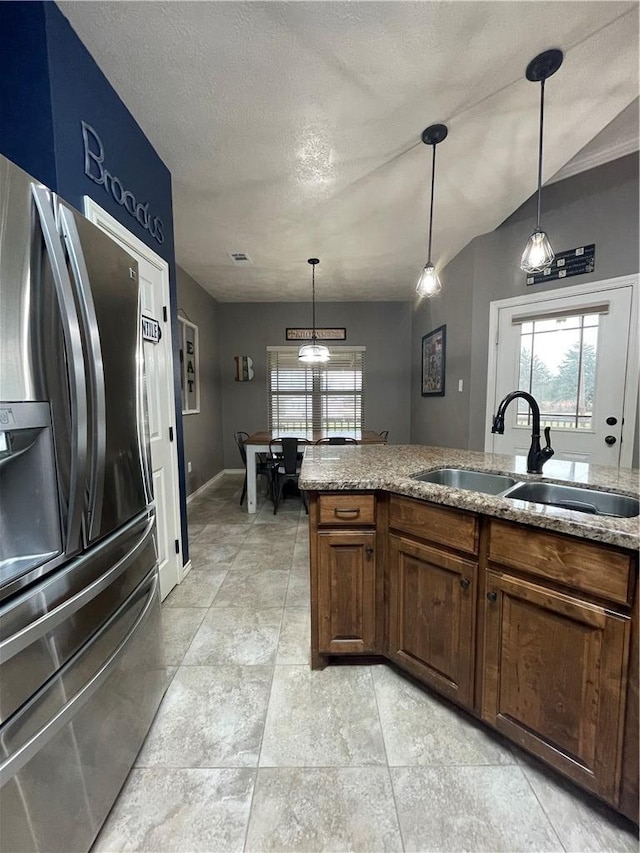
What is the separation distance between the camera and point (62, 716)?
79cm

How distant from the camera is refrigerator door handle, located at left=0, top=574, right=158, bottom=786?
659mm

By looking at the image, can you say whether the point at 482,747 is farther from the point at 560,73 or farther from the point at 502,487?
the point at 560,73

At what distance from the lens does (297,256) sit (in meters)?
3.53

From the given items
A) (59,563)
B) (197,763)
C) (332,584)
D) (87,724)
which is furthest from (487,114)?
(197,763)

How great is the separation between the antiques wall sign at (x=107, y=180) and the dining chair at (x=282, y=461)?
2.17 meters

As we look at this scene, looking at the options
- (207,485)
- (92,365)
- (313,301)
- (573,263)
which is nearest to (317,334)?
(313,301)

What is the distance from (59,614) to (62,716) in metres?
0.25

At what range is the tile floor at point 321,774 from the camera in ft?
3.14

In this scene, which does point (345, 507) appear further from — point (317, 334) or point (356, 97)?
point (317, 334)

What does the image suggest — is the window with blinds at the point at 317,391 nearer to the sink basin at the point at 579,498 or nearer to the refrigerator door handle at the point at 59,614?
the sink basin at the point at 579,498

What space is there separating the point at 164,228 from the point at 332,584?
7.68 feet

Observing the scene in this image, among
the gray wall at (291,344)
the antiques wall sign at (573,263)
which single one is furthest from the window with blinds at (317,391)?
the antiques wall sign at (573,263)

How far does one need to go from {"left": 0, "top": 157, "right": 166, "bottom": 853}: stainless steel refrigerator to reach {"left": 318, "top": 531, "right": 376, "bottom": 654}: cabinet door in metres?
0.76

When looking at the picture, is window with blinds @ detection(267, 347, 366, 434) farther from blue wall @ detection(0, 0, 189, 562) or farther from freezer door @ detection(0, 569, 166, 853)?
freezer door @ detection(0, 569, 166, 853)
